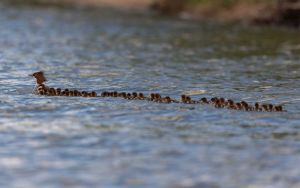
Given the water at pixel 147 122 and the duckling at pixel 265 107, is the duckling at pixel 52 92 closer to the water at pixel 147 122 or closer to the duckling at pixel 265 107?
the water at pixel 147 122

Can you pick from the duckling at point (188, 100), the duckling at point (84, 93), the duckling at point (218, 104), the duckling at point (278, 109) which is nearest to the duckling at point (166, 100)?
the duckling at point (188, 100)

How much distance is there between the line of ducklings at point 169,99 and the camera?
2031 centimetres

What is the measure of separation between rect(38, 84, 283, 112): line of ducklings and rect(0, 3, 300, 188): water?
463 millimetres

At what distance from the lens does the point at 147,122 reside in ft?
61.6

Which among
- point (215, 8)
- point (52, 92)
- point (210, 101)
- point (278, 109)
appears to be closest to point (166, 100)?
point (210, 101)

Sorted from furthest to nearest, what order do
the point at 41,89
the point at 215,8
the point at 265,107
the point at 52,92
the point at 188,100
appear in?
the point at 215,8 → the point at 41,89 → the point at 52,92 → the point at 188,100 → the point at 265,107

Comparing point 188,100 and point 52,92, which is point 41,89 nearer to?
point 52,92

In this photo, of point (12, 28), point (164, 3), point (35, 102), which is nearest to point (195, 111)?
point (35, 102)

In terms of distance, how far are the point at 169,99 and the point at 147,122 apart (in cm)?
281

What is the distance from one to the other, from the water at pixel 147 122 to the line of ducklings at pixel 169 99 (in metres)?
0.46

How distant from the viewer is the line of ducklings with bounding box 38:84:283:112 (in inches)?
800

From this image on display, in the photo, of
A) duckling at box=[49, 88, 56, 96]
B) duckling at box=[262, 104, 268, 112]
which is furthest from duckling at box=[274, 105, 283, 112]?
duckling at box=[49, 88, 56, 96]

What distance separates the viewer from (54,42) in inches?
1623

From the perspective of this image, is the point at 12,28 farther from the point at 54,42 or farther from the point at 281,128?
the point at 281,128
